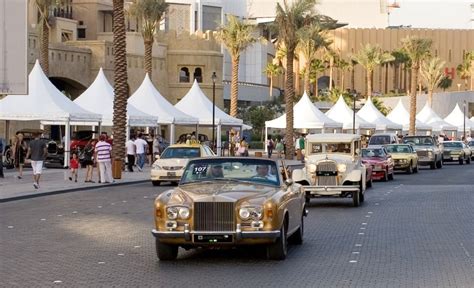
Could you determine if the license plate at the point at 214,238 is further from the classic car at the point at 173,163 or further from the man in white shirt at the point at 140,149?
the man in white shirt at the point at 140,149

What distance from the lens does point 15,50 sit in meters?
26.1

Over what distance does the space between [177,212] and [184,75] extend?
240 feet

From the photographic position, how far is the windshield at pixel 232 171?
1605cm

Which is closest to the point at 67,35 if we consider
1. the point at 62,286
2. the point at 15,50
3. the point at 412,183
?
the point at 412,183

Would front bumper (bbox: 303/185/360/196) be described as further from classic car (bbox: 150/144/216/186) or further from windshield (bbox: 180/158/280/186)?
windshield (bbox: 180/158/280/186)

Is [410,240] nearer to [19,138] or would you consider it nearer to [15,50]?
[15,50]

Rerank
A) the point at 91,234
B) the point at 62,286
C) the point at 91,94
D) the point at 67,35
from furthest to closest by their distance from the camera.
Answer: the point at 67,35 → the point at 91,94 → the point at 91,234 → the point at 62,286

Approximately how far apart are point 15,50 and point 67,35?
58.8 metres

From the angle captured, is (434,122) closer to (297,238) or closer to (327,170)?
(327,170)

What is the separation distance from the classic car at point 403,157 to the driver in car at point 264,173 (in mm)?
32308

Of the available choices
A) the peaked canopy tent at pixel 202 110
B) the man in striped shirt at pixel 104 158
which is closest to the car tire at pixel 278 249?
the man in striped shirt at pixel 104 158

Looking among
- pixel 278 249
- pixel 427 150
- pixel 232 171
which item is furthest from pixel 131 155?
pixel 278 249

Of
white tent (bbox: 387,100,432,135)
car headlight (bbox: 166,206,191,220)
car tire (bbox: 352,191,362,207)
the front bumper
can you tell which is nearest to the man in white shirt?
the front bumper

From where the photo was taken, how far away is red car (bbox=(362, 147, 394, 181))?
40.6 m
